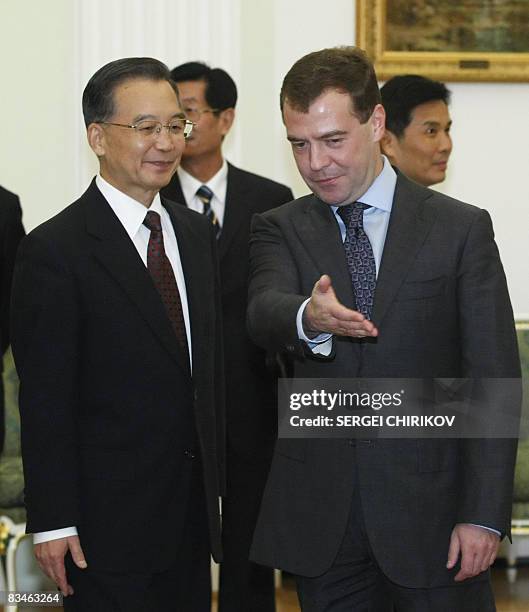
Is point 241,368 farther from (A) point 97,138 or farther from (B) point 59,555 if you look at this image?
(B) point 59,555

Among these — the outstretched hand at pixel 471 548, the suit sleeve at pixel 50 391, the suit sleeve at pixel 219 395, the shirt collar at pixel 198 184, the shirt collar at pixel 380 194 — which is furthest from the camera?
the shirt collar at pixel 198 184

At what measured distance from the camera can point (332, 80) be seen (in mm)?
2822

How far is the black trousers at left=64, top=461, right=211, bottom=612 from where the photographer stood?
3.04m

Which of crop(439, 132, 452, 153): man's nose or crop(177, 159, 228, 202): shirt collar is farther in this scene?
crop(177, 159, 228, 202): shirt collar

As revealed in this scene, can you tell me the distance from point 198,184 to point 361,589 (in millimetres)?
2519

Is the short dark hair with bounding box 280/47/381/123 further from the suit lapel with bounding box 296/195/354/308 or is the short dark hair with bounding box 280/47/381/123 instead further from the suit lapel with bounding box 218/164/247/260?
the suit lapel with bounding box 218/164/247/260

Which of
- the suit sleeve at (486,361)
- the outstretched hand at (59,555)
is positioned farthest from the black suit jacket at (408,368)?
the outstretched hand at (59,555)

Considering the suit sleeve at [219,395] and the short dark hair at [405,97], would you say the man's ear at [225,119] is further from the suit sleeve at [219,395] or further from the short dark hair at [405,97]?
the suit sleeve at [219,395]

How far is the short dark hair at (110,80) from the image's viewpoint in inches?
129

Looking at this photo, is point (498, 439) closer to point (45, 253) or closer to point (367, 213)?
point (367, 213)

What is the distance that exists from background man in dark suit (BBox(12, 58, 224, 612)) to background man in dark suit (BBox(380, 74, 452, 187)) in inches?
64.5

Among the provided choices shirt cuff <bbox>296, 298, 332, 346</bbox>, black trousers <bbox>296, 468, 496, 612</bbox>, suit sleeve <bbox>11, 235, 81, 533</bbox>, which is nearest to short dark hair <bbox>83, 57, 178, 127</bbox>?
suit sleeve <bbox>11, 235, 81, 533</bbox>

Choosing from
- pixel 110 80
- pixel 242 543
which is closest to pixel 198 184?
pixel 242 543

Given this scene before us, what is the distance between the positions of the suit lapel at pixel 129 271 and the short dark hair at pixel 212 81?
2.07m
